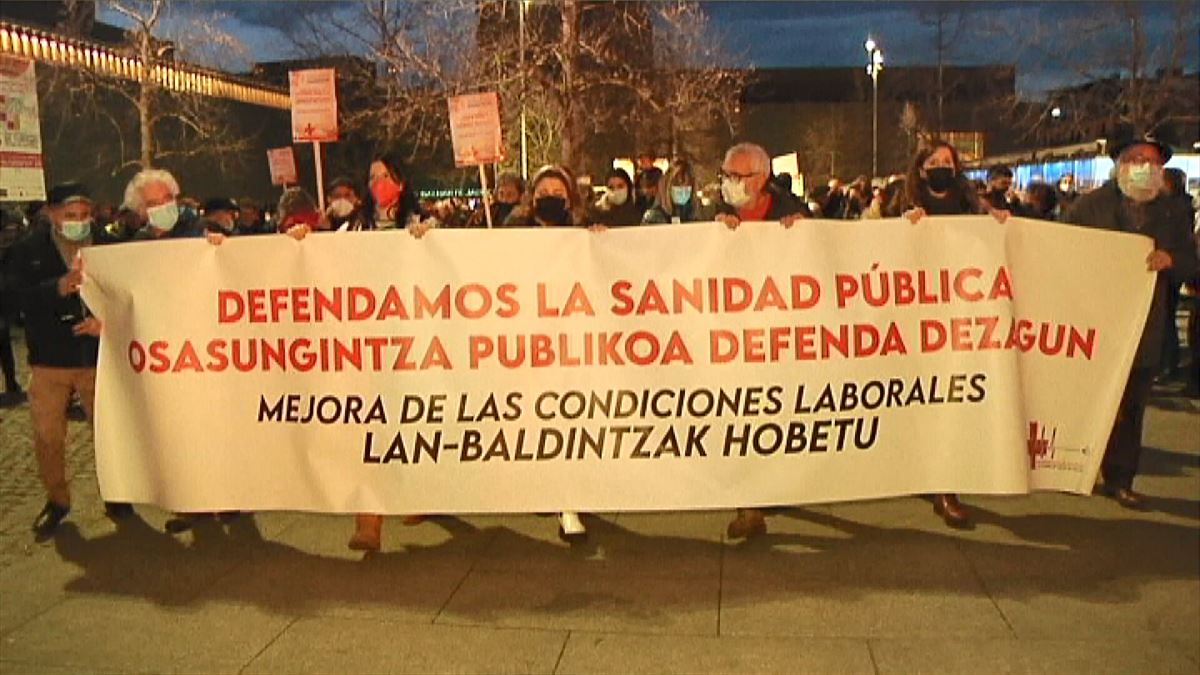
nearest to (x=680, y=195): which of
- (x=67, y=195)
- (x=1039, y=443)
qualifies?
(x=1039, y=443)

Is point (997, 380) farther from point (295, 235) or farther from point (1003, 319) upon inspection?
point (295, 235)

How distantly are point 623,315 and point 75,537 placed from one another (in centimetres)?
322

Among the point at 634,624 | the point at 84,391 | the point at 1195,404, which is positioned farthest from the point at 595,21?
the point at 634,624

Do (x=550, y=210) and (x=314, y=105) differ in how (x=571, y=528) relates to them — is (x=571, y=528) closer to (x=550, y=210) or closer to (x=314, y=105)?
(x=550, y=210)

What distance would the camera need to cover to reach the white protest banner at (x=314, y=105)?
401 inches

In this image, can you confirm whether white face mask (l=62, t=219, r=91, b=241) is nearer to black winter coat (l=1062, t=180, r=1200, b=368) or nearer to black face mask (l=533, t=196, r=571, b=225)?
black face mask (l=533, t=196, r=571, b=225)

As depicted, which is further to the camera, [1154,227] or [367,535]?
[1154,227]

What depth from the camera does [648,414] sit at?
215 inches

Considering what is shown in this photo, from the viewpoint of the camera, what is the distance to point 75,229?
6418 mm

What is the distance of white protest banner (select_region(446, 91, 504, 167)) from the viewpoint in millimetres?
10805

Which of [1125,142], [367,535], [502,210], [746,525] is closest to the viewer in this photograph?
[367,535]

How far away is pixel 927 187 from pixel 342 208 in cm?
332

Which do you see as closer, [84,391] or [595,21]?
[84,391]

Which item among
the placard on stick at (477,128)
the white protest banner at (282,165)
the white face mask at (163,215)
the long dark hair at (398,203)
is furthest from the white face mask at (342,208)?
the white protest banner at (282,165)
